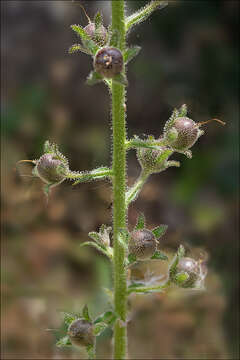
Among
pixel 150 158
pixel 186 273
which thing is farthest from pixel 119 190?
pixel 186 273

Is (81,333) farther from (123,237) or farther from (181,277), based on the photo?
(181,277)

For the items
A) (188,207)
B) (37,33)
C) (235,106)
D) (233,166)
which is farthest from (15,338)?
(37,33)

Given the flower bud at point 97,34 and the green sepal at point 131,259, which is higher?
the flower bud at point 97,34

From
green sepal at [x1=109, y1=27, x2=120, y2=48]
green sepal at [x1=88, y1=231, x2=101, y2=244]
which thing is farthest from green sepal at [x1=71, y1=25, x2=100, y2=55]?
green sepal at [x1=88, y1=231, x2=101, y2=244]

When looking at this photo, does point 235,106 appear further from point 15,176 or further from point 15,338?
point 15,338

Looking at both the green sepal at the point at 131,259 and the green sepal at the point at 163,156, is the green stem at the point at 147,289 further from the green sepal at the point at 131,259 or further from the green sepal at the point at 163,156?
the green sepal at the point at 163,156

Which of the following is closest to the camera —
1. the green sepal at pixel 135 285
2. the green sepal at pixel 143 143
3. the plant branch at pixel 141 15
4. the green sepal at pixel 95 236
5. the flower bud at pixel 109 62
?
the flower bud at pixel 109 62

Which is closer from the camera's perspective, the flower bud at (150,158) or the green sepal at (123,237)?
the green sepal at (123,237)

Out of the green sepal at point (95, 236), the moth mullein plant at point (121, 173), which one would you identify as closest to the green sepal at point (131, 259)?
the moth mullein plant at point (121, 173)
